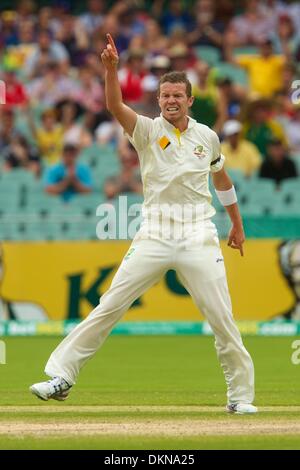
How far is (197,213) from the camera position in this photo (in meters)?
8.62

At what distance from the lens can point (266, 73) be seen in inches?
819

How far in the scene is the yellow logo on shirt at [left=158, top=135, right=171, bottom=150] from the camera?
853 cm

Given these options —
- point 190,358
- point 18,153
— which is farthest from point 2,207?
point 190,358

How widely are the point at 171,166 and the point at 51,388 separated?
1.67m

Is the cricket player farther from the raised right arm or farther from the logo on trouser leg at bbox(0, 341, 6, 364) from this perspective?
the logo on trouser leg at bbox(0, 341, 6, 364)

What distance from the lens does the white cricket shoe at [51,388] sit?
850 cm

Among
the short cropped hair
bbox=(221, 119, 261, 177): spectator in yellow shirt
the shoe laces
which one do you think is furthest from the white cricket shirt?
bbox=(221, 119, 261, 177): spectator in yellow shirt

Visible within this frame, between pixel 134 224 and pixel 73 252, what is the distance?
4.89 feet

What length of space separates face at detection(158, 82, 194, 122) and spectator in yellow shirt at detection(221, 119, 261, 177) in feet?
32.3

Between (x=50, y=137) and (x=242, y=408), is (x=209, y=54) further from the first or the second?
(x=242, y=408)

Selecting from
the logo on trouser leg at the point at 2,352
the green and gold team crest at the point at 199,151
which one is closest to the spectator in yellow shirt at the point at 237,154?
the logo on trouser leg at the point at 2,352

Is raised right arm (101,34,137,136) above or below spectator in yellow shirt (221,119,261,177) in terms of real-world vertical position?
below

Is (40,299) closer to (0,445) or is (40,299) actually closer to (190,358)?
(190,358)
